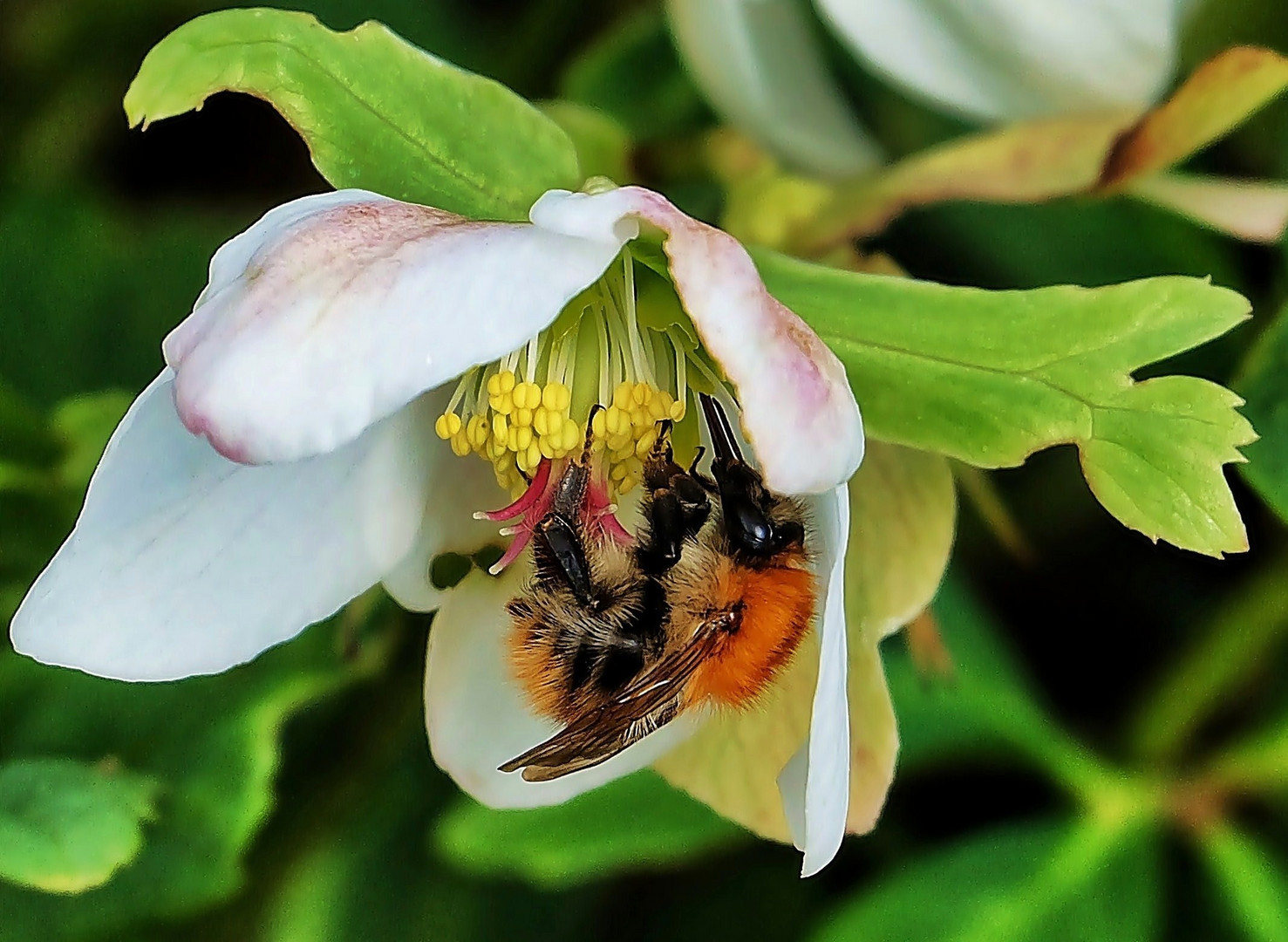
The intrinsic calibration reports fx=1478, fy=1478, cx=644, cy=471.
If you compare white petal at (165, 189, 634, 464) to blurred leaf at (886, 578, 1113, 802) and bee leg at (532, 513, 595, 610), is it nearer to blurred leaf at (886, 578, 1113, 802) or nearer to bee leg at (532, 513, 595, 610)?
bee leg at (532, 513, 595, 610)

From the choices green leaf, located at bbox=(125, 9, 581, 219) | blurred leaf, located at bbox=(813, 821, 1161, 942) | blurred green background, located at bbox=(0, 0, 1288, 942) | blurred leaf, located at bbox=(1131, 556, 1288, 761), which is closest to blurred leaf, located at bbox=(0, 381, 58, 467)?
blurred green background, located at bbox=(0, 0, 1288, 942)

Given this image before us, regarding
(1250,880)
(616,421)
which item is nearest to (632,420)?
(616,421)

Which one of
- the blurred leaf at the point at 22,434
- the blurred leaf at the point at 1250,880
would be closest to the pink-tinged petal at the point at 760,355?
the blurred leaf at the point at 22,434

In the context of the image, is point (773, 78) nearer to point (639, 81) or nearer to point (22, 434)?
point (639, 81)

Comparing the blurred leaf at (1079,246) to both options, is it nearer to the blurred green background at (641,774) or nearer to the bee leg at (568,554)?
the blurred green background at (641,774)

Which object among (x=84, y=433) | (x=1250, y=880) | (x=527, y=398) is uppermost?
(x=527, y=398)

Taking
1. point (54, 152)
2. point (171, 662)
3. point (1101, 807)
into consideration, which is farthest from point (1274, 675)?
point (54, 152)

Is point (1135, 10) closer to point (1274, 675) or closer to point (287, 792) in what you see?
point (1274, 675)
